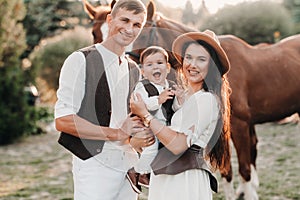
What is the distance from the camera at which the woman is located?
7.69ft

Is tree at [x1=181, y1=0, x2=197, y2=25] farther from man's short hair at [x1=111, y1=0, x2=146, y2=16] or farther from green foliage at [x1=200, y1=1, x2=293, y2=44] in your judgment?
man's short hair at [x1=111, y1=0, x2=146, y2=16]

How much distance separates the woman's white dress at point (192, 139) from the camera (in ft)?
7.69

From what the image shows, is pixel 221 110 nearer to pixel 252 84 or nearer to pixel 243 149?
pixel 243 149

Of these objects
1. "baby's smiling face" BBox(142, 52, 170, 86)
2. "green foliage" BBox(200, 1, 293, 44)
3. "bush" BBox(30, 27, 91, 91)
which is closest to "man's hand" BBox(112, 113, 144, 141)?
"baby's smiling face" BBox(142, 52, 170, 86)

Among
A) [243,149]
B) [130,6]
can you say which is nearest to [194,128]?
[130,6]

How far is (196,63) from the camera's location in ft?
7.94

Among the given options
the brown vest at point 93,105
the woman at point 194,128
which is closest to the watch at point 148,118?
the woman at point 194,128

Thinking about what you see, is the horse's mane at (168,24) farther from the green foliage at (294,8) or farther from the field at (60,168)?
the green foliage at (294,8)

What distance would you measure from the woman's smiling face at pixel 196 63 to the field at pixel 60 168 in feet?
10.3

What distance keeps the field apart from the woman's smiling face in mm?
3128

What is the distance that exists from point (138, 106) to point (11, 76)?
322 inches

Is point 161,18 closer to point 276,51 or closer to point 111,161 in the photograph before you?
point 276,51

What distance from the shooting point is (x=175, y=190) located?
2428 millimetres

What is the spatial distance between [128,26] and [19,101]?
8.31 metres
